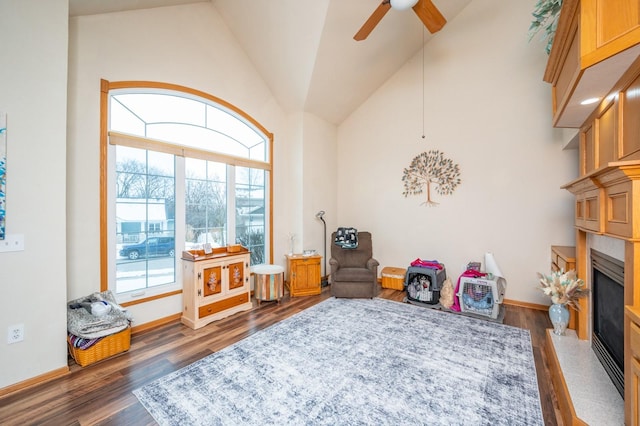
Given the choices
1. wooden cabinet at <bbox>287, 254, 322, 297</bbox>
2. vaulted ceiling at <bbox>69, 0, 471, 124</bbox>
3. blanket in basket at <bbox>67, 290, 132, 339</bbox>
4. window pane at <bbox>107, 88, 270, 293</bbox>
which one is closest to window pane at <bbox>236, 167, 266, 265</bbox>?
window pane at <bbox>107, 88, 270, 293</bbox>

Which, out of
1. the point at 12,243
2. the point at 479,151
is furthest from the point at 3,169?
the point at 479,151

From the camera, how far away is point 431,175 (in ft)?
14.7

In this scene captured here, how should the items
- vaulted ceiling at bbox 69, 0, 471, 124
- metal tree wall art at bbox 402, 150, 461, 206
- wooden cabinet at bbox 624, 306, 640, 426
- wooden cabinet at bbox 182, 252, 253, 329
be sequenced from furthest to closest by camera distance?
metal tree wall art at bbox 402, 150, 461, 206 < vaulted ceiling at bbox 69, 0, 471, 124 < wooden cabinet at bbox 182, 252, 253, 329 < wooden cabinet at bbox 624, 306, 640, 426

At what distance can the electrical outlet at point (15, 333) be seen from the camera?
2008 mm

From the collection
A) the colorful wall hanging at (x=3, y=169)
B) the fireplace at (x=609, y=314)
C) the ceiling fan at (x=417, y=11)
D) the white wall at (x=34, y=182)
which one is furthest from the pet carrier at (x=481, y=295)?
the colorful wall hanging at (x=3, y=169)

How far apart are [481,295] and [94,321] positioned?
13.4 feet

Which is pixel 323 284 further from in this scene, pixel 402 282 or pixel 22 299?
pixel 22 299

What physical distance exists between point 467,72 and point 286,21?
274cm

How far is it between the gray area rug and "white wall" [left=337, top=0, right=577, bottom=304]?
1.41 meters

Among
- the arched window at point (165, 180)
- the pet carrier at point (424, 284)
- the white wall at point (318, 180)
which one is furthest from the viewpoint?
the white wall at point (318, 180)

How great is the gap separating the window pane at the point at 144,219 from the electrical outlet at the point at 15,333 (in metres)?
0.85

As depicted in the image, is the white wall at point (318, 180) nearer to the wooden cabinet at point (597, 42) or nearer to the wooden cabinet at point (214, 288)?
the wooden cabinet at point (214, 288)

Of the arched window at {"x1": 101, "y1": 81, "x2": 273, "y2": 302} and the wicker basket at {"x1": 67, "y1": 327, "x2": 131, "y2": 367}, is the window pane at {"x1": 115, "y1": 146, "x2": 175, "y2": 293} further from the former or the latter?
the wicker basket at {"x1": 67, "y1": 327, "x2": 131, "y2": 367}

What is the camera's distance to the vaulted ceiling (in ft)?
10.8
